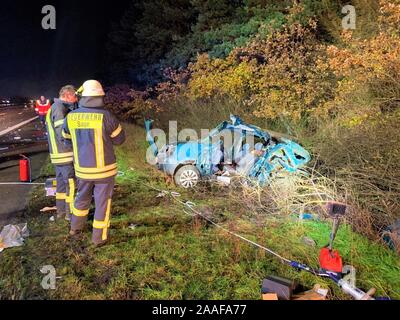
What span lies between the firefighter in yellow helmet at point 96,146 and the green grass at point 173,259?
1.69ft

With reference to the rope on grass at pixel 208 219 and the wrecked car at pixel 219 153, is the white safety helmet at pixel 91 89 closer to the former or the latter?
the rope on grass at pixel 208 219

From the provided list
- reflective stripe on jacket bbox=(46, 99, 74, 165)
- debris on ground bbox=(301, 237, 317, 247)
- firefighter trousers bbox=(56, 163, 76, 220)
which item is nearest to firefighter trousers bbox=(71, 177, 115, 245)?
firefighter trousers bbox=(56, 163, 76, 220)

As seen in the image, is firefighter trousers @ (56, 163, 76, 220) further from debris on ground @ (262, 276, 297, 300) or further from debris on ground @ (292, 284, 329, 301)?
debris on ground @ (292, 284, 329, 301)

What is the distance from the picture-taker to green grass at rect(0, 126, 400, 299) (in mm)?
3660

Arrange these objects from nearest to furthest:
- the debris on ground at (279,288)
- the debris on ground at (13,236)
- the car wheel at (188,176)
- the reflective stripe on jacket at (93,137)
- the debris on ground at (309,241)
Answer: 1. the debris on ground at (279,288)
2. the reflective stripe on jacket at (93,137)
3. the debris on ground at (13,236)
4. the debris on ground at (309,241)
5. the car wheel at (188,176)

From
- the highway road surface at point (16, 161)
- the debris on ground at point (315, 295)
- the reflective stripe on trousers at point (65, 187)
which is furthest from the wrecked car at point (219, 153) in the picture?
the debris on ground at point (315, 295)

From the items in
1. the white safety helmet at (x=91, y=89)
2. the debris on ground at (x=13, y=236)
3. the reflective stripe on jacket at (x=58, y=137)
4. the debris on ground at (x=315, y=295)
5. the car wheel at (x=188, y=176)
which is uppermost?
the white safety helmet at (x=91, y=89)

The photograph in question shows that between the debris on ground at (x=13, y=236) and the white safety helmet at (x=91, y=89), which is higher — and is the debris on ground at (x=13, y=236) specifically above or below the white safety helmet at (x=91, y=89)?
below

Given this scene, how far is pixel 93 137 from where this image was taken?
429 cm

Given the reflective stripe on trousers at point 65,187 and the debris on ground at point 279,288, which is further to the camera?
the reflective stripe on trousers at point 65,187

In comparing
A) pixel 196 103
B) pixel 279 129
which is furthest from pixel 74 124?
pixel 196 103

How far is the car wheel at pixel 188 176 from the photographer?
7141 mm

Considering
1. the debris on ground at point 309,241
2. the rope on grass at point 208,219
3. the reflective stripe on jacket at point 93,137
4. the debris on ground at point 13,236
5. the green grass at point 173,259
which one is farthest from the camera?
the debris on ground at point 309,241

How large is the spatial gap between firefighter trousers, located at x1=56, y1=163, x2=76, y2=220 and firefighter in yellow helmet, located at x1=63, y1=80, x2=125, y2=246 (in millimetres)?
681
